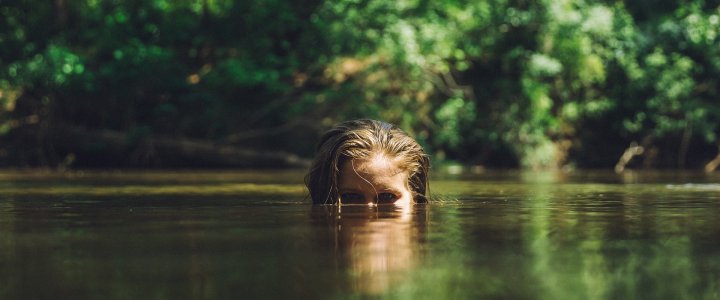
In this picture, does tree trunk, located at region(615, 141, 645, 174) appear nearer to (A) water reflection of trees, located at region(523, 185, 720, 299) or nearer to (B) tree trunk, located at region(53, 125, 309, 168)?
(B) tree trunk, located at region(53, 125, 309, 168)

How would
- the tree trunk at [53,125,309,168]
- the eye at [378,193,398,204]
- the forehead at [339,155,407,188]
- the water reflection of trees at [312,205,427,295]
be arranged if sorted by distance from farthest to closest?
1. the tree trunk at [53,125,309,168]
2. the eye at [378,193,398,204]
3. the forehead at [339,155,407,188]
4. the water reflection of trees at [312,205,427,295]

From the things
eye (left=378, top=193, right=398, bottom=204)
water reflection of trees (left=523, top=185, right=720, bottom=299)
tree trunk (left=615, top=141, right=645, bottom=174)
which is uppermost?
tree trunk (left=615, top=141, right=645, bottom=174)

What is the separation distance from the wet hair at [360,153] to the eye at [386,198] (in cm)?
15

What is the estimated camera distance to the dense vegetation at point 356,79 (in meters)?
18.9

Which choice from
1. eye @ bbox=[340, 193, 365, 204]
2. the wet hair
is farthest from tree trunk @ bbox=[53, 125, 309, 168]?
eye @ bbox=[340, 193, 365, 204]

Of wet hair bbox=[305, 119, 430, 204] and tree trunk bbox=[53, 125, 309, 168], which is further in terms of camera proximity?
tree trunk bbox=[53, 125, 309, 168]

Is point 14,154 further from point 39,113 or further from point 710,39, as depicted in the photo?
point 710,39

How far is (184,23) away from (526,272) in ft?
58.8

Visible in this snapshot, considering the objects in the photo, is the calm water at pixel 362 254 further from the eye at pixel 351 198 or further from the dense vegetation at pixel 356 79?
the dense vegetation at pixel 356 79

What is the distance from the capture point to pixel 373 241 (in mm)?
2779

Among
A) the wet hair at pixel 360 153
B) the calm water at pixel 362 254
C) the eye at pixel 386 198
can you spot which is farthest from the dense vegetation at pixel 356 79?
the calm water at pixel 362 254

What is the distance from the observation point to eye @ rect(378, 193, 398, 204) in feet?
15.6

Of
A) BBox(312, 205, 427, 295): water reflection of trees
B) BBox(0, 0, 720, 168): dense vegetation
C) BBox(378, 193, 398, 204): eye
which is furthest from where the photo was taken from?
BBox(0, 0, 720, 168): dense vegetation

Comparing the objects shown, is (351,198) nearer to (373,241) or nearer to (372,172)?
(372,172)
